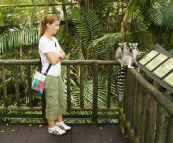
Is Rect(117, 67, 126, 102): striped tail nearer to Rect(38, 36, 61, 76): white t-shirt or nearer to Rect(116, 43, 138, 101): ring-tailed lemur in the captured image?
Rect(116, 43, 138, 101): ring-tailed lemur

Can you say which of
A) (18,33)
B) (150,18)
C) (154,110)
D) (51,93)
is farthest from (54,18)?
(18,33)

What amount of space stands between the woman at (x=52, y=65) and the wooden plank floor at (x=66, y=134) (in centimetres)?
12

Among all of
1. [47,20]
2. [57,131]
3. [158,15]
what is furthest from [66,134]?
[158,15]

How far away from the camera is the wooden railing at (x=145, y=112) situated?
1.63 metres

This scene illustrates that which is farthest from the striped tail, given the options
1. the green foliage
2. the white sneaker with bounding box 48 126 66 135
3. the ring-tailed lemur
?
the green foliage

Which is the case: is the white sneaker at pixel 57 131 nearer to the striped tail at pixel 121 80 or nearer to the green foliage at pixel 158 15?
the striped tail at pixel 121 80

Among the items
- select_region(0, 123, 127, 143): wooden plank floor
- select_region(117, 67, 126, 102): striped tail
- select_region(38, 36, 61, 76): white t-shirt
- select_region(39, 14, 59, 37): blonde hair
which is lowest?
select_region(0, 123, 127, 143): wooden plank floor

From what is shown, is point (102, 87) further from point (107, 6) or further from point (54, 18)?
point (107, 6)

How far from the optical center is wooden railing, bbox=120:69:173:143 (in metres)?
1.63

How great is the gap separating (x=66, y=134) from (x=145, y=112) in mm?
1229

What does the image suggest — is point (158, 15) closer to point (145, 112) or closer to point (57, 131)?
point (145, 112)

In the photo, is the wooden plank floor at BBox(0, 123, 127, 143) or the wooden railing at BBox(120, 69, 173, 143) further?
the wooden plank floor at BBox(0, 123, 127, 143)

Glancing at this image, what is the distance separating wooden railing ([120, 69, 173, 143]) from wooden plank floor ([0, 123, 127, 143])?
0.70 ft

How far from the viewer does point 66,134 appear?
9.64 ft
